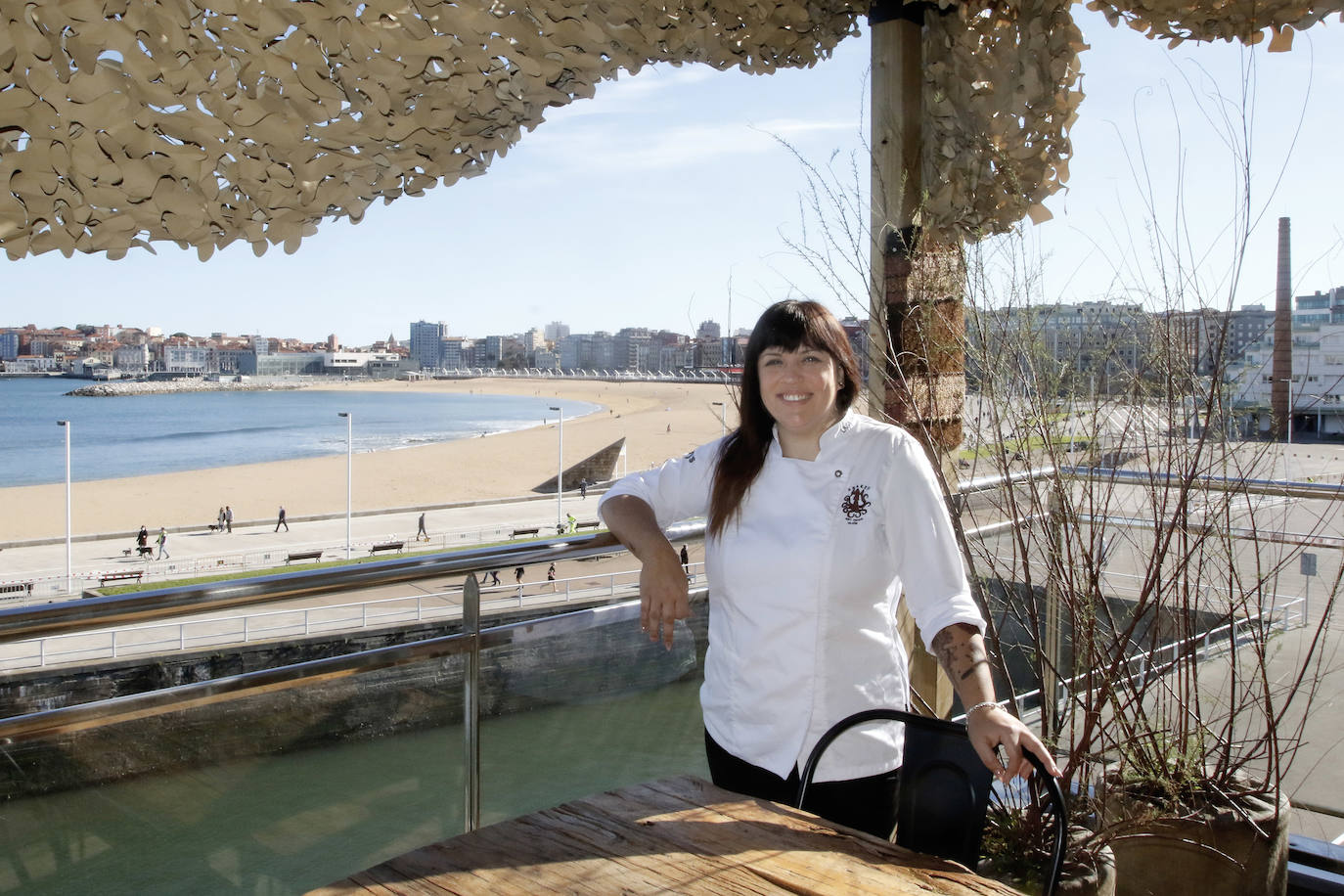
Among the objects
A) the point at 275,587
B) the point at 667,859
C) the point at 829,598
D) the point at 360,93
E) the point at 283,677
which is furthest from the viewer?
the point at 360,93

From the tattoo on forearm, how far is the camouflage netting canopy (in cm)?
160

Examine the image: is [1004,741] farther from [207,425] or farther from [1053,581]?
[207,425]

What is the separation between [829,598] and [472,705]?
3.32 feet

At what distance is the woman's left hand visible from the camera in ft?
3.74

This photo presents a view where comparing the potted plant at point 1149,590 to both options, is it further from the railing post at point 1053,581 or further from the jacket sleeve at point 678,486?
the jacket sleeve at point 678,486

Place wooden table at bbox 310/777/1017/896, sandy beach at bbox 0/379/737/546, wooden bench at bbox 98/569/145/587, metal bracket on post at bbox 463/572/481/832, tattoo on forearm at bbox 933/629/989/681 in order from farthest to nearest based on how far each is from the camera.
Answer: sandy beach at bbox 0/379/737/546 < wooden bench at bbox 98/569/145/587 < metal bracket on post at bbox 463/572/481/832 < tattoo on forearm at bbox 933/629/989/681 < wooden table at bbox 310/777/1017/896

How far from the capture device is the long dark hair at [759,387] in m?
1.54

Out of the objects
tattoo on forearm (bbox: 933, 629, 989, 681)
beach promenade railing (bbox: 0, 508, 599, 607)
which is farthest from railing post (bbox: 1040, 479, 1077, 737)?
beach promenade railing (bbox: 0, 508, 599, 607)

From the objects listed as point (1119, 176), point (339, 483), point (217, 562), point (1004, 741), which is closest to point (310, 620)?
point (1004, 741)

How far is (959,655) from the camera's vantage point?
1.28 meters

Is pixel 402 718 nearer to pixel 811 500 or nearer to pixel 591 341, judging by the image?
pixel 811 500

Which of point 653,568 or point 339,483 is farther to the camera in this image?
point 339,483

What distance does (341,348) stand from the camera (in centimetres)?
9788

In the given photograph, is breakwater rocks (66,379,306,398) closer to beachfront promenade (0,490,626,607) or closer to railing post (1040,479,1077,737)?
beachfront promenade (0,490,626,607)
